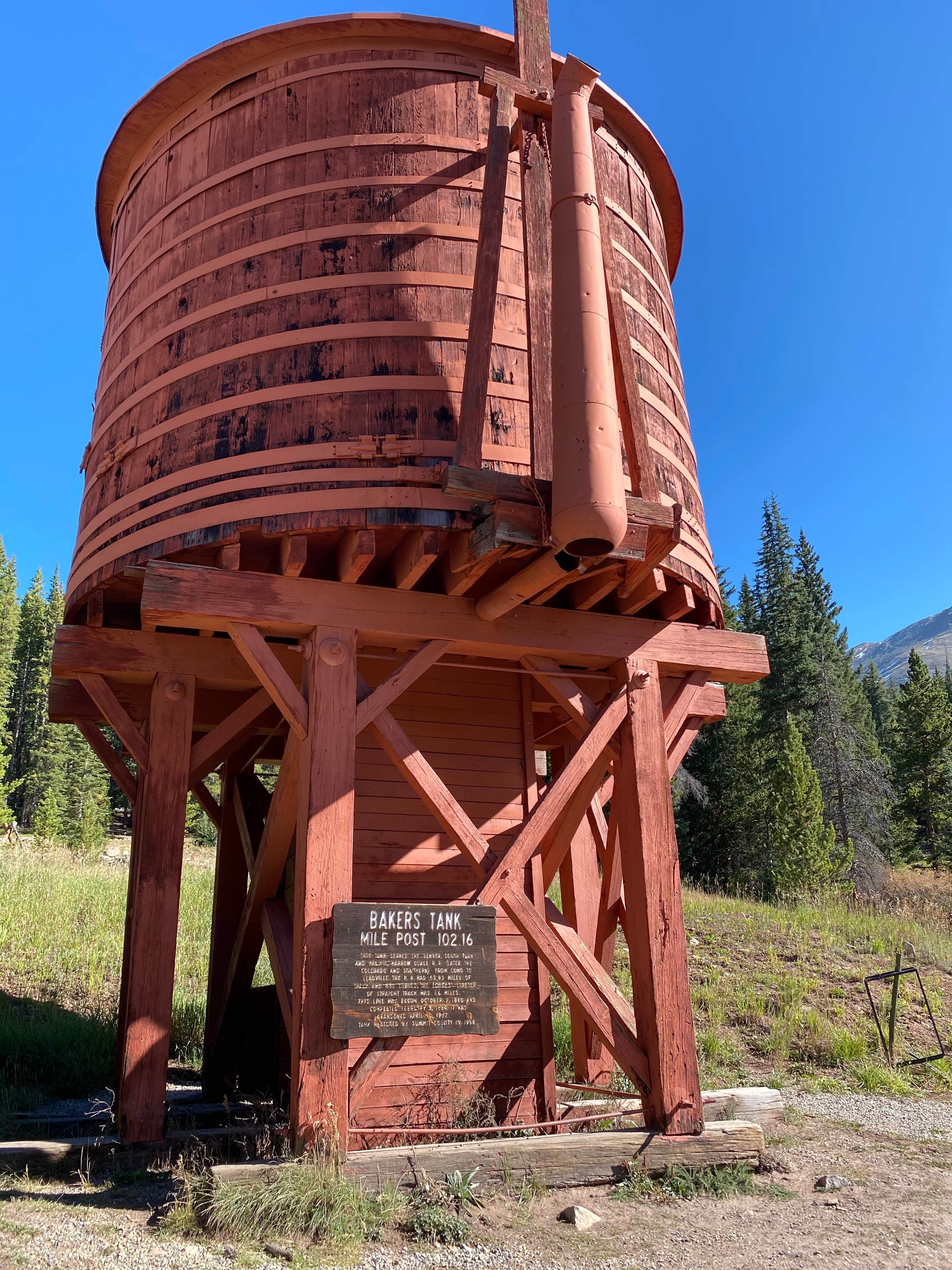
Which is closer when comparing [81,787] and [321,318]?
[321,318]

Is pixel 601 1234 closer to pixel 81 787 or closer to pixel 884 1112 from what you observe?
pixel 884 1112

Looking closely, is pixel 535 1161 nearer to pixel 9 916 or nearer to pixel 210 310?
pixel 210 310

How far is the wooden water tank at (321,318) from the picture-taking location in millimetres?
6160

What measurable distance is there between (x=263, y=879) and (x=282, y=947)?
75 centimetres

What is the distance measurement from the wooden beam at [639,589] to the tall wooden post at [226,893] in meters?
4.90

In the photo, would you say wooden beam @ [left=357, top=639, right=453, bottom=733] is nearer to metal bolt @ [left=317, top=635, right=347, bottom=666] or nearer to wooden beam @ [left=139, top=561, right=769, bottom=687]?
wooden beam @ [left=139, top=561, right=769, bottom=687]

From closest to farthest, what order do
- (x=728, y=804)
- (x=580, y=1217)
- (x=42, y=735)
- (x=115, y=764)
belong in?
(x=580, y=1217) < (x=115, y=764) < (x=728, y=804) < (x=42, y=735)

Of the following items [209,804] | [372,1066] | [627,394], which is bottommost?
[372,1066]

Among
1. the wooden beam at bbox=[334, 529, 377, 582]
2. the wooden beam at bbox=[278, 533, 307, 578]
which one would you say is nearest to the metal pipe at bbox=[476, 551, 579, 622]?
the wooden beam at bbox=[334, 529, 377, 582]

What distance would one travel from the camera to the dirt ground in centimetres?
442

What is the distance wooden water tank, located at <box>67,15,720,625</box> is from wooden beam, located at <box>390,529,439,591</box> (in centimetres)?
4

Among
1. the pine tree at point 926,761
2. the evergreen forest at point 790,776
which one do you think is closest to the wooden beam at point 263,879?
the evergreen forest at point 790,776

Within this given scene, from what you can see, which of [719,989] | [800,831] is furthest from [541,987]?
[800,831]

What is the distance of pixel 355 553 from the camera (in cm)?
595
